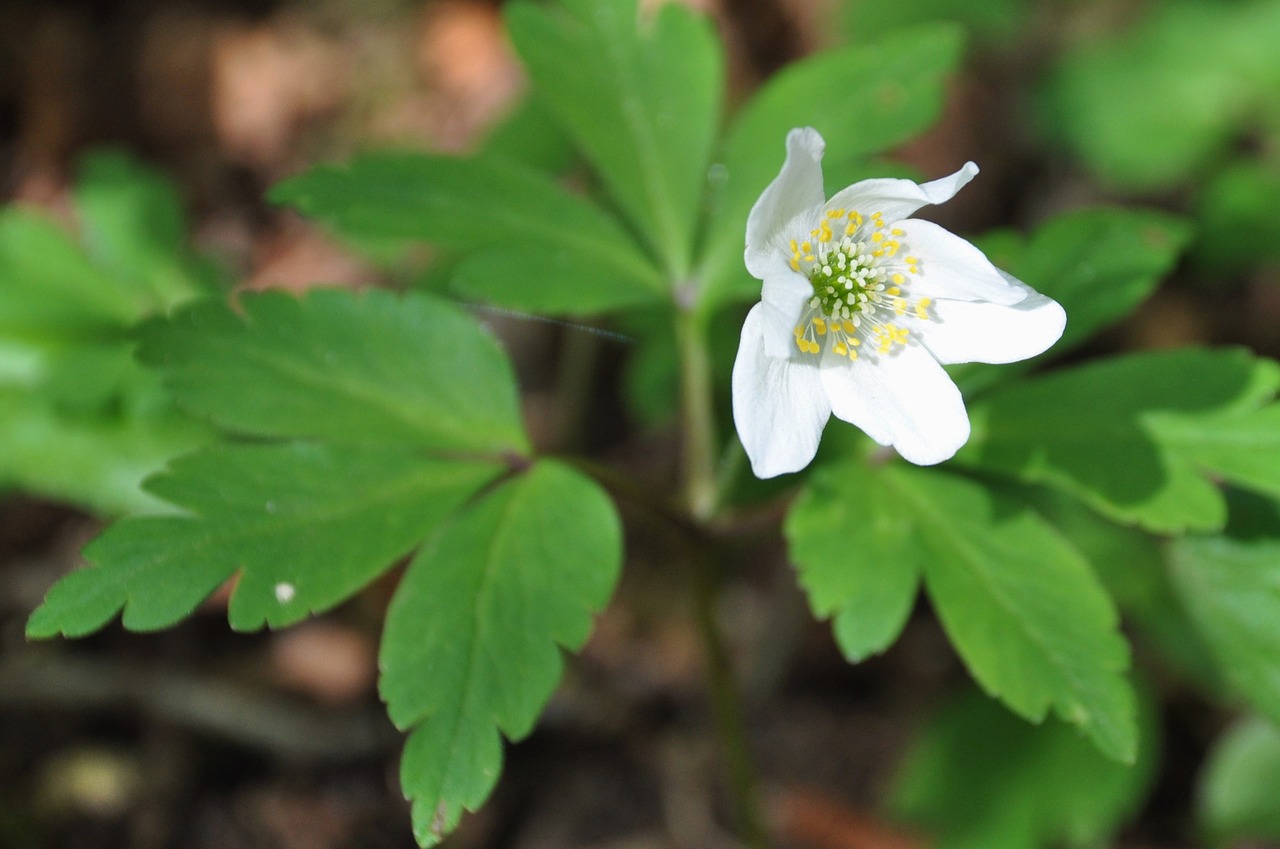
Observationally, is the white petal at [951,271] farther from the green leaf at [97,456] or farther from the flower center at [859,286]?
the green leaf at [97,456]

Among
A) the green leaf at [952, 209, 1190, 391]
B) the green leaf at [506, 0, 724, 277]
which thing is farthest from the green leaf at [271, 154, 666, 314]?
the green leaf at [952, 209, 1190, 391]

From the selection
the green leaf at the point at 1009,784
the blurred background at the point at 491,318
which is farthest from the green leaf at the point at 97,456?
the green leaf at the point at 1009,784

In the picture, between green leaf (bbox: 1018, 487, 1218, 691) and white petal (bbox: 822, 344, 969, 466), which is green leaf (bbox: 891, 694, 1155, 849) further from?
white petal (bbox: 822, 344, 969, 466)

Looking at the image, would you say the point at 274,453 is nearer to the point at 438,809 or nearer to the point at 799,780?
the point at 438,809

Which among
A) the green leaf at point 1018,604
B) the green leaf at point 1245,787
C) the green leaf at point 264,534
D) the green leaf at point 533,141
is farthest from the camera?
the green leaf at point 533,141

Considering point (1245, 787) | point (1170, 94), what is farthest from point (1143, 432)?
point (1170, 94)

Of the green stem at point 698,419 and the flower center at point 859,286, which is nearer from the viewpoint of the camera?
the flower center at point 859,286
